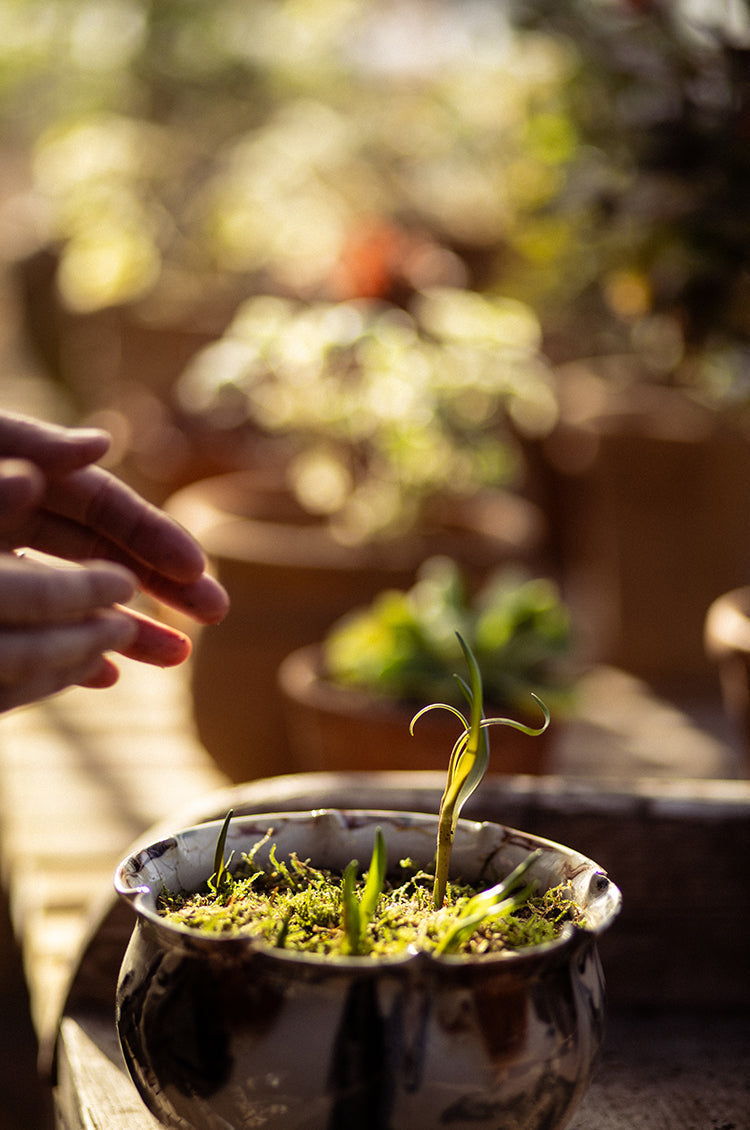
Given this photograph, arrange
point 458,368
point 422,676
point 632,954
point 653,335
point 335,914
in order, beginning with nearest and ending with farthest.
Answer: point 335,914, point 632,954, point 422,676, point 458,368, point 653,335

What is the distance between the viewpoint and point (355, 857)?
2.24ft

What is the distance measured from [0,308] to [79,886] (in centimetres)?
661

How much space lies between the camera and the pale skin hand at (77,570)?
498 mm

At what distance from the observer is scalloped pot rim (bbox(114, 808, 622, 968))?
1.75 ft

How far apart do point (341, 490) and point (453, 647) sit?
1.85 ft

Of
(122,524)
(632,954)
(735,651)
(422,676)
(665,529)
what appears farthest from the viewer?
(665,529)

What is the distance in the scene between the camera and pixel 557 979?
55 centimetres

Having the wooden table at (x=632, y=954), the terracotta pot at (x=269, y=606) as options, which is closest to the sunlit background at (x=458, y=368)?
the terracotta pot at (x=269, y=606)

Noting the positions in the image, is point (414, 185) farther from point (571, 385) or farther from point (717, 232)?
point (717, 232)

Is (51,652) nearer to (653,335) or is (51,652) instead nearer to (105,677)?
(105,677)

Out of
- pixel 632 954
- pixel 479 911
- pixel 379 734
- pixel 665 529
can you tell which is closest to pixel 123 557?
pixel 479 911

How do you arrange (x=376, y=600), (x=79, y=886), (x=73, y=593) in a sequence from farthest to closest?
(x=376, y=600)
(x=79, y=886)
(x=73, y=593)

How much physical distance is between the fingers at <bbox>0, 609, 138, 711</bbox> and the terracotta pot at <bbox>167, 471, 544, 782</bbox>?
1120mm

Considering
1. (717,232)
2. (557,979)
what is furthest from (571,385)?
(557,979)
